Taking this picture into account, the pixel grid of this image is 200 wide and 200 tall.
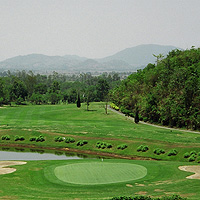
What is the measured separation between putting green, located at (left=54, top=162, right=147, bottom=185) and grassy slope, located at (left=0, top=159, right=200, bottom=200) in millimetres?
953

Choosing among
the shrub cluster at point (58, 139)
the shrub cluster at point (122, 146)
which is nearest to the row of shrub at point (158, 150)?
the shrub cluster at point (122, 146)

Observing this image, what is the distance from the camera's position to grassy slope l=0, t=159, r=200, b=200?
26869mm

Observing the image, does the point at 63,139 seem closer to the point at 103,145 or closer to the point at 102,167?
the point at 103,145

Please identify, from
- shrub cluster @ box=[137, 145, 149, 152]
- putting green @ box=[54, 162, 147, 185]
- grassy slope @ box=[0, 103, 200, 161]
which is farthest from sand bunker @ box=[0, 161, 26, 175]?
shrub cluster @ box=[137, 145, 149, 152]

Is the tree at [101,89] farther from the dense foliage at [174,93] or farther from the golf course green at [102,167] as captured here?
the golf course green at [102,167]

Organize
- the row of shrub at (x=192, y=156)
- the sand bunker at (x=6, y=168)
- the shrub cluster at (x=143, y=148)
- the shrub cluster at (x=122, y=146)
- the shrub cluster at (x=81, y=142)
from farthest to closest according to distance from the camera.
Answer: the shrub cluster at (x=81, y=142) < the shrub cluster at (x=122, y=146) < the shrub cluster at (x=143, y=148) < the row of shrub at (x=192, y=156) < the sand bunker at (x=6, y=168)

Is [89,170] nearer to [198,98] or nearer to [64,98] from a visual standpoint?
[198,98]

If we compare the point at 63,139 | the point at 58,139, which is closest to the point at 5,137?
the point at 58,139

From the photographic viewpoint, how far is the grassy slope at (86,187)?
26.9 meters

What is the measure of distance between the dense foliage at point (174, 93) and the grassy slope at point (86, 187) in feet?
138

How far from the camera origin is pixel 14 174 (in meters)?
35.6

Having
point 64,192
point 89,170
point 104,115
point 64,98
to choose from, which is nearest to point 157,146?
point 89,170

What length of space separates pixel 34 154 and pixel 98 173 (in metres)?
24.7

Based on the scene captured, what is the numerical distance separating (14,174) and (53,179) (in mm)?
5347
